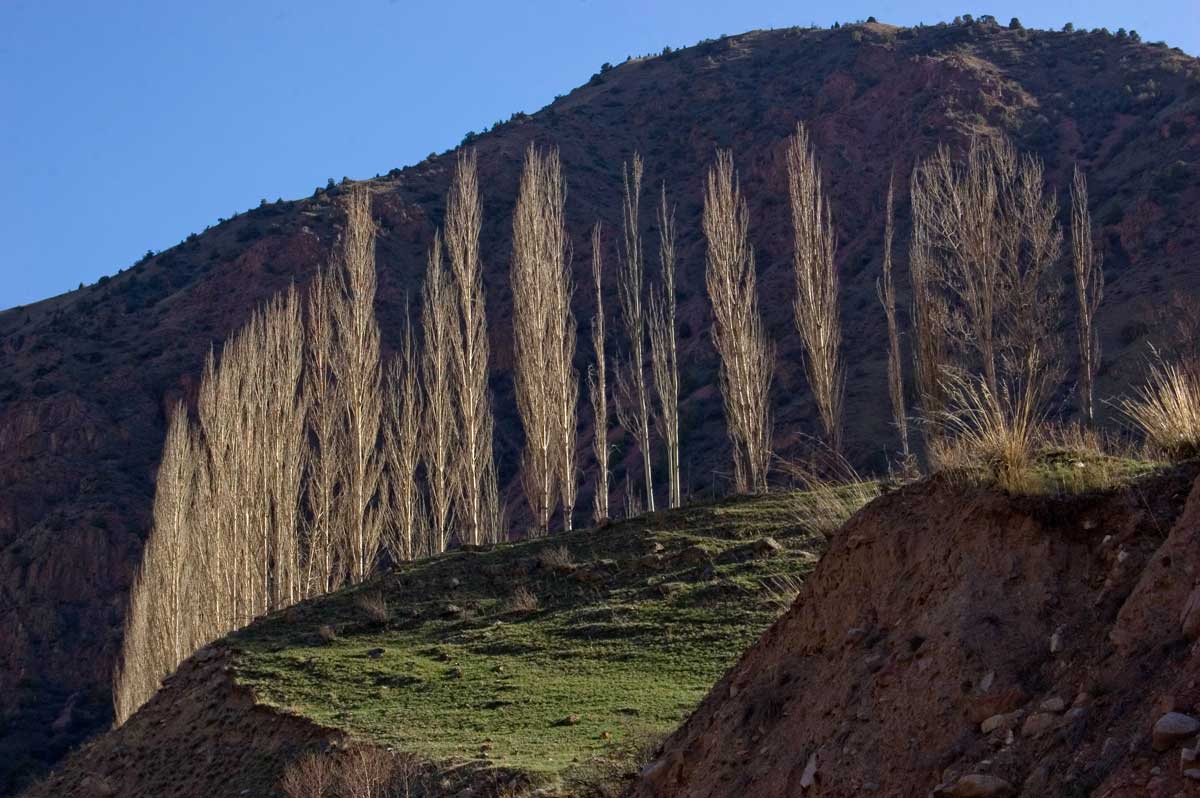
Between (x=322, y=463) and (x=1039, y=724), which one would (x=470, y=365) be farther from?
(x=1039, y=724)

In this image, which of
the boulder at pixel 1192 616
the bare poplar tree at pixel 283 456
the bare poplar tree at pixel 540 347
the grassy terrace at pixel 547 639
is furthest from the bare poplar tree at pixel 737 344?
the boulder at pixel 1192 616

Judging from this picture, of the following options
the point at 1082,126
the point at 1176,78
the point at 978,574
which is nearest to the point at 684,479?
the point at 1082,126

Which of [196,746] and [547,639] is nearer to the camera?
[196,746]

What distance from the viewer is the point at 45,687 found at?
46.5 meters

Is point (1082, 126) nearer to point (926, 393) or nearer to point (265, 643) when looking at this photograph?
point (926, 393)

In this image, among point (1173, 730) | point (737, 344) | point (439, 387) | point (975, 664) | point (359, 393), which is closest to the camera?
point (1173, 730)

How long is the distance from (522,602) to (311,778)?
7655 mm

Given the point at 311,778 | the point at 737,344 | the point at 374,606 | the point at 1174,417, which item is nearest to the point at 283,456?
the point at 737,344

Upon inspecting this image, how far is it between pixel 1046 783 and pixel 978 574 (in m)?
1.85

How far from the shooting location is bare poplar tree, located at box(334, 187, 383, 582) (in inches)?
1313

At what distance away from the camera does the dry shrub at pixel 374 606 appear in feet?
71.7

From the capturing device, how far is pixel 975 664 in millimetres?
6570

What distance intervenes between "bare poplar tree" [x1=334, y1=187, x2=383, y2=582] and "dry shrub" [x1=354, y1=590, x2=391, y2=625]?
31.5 feet

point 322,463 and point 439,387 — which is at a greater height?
point 439,387
